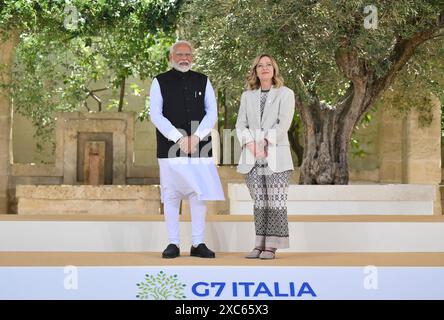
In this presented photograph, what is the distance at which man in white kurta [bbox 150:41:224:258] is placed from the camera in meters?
6.05

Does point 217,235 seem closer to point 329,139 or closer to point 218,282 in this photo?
point 218,282

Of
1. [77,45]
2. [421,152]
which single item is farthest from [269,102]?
[77,45]

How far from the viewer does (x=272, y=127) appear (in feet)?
20.0

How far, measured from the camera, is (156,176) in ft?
50.1

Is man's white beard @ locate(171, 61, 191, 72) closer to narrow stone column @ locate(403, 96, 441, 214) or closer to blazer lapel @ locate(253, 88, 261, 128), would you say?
blazer lapel @ locate(253, 88, 261, 128)

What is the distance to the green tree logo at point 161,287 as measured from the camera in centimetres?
491

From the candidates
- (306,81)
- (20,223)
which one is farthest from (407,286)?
(306,81)

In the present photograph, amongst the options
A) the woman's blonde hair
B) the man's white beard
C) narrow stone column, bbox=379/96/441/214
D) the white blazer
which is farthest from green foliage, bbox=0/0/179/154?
the white blazer

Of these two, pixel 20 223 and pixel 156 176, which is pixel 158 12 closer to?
pixel 156 176

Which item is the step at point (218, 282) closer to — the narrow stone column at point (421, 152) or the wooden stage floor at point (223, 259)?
the wooden stage floor at point (223, 259)

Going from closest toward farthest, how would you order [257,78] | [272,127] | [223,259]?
[223,259] < [272,127] < [257,78]

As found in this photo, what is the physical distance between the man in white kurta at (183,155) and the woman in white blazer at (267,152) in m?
0.28

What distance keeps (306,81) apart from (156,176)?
16.2ft

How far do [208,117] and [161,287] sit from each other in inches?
65.4
